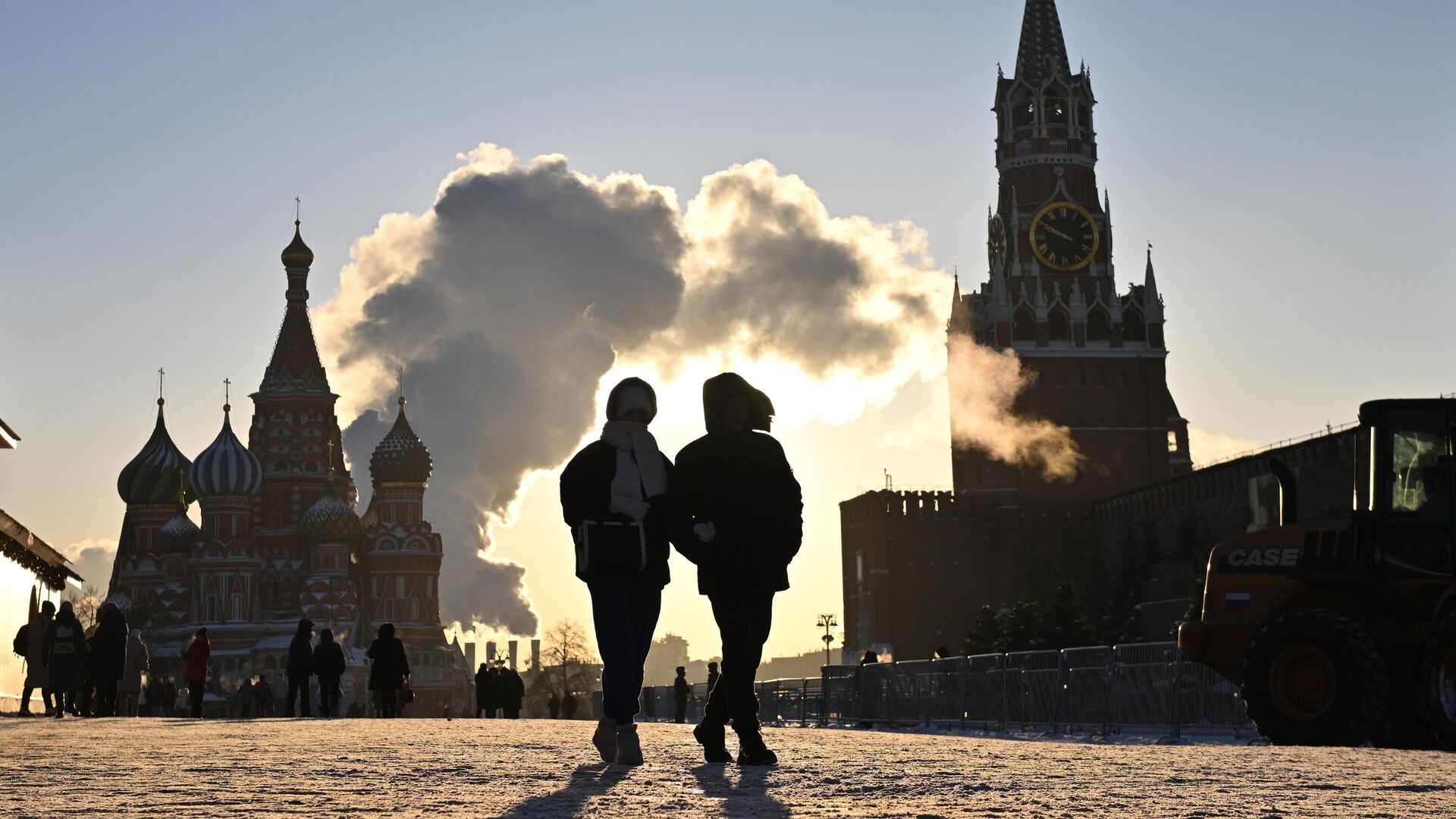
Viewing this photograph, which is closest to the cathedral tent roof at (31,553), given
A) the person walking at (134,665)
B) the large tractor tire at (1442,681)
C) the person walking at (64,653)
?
the person walking at (134,665)

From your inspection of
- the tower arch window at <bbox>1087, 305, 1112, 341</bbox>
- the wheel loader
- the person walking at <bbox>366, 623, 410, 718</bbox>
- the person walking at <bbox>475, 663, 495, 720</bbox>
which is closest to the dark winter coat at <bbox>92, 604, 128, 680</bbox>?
the person walking at <bbox>366, 623, 410, 718</bbox>

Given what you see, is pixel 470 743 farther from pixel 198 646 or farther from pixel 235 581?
pixel 235 581

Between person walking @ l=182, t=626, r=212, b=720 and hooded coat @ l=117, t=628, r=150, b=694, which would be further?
hooded coat @ l=117, t=628, r=150, b=694

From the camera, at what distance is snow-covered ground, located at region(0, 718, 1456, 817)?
24.7 feet

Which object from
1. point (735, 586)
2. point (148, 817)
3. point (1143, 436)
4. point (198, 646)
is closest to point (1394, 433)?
point (735, 586)

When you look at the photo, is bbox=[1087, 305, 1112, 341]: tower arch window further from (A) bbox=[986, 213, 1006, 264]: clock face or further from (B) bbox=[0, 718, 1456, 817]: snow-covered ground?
(B) bbox=[0, 718, 1456, 817]: snow-covered ground

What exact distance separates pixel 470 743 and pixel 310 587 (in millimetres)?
99441

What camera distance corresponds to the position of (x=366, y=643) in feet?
355

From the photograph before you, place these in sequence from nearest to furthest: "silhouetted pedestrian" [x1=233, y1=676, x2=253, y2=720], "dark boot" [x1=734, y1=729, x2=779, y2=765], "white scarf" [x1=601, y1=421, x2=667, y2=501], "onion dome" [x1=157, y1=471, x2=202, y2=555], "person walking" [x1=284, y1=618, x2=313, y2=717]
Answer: "dark boot" [x1=734, y1=729, x2=779, y2=765]
"white scarf" [x1=601, y1=421, x2=667, y2=501]
"person walking" [x1=284, y1=618, x2=313, y2=717]
"silhouetted pedestrian" [x1=233, y1=676, x2=253, y2=720]
"onion dome" [x1=157, y1=471, x2=202, y2=555]

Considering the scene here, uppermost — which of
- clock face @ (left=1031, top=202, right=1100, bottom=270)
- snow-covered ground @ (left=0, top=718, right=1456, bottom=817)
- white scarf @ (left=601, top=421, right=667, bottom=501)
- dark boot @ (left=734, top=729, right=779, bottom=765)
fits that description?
clock face @ (left=1031, top=202, right=1100, bottom=270)

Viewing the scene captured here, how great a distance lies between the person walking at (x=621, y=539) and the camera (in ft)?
32.1

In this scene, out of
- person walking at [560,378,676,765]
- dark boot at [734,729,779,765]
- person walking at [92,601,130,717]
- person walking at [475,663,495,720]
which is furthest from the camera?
person walking at [475,663,495,720]

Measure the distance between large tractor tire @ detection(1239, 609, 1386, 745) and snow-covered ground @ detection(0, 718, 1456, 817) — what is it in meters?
1.30

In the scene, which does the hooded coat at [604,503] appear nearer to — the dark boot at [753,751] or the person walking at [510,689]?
the dark boot at [753,751]
